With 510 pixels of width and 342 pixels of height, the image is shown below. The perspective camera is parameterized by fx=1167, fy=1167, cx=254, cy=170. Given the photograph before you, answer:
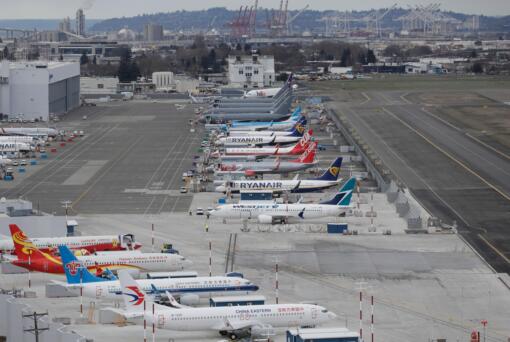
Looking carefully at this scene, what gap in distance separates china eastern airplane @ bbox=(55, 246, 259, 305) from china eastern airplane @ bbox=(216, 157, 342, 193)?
138ft

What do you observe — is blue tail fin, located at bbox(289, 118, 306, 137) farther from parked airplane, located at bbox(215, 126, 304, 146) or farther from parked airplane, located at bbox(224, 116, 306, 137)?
parked airplane, located at bbox(215, 126, 304, 146)

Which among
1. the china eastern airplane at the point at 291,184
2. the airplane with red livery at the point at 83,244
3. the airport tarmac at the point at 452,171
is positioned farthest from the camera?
the china eastern airplane at the point at 291,184

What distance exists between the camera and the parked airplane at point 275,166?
426ft

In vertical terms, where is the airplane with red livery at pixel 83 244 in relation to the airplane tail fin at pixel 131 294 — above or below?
below

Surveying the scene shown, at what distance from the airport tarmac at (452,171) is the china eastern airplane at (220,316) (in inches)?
904

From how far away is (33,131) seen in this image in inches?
6639

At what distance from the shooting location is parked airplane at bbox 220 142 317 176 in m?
130

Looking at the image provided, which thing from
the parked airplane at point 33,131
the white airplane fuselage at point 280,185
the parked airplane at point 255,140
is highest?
the white airplane fuselage at point 280,185

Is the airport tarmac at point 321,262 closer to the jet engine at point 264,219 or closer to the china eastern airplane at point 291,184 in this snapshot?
the jet engine at point 264,219

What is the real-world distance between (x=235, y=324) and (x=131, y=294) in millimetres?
6071

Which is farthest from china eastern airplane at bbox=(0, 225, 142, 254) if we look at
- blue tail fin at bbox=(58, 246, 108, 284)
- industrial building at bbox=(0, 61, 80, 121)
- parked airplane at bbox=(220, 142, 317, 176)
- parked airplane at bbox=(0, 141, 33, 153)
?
industrial building at bbox=(0, 61, 80, 121)

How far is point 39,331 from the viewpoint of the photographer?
193ft

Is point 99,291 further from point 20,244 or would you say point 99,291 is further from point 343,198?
point 343,198

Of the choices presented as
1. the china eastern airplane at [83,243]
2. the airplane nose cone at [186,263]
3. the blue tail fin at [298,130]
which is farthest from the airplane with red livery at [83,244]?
the blue tail fin at [298,130]
